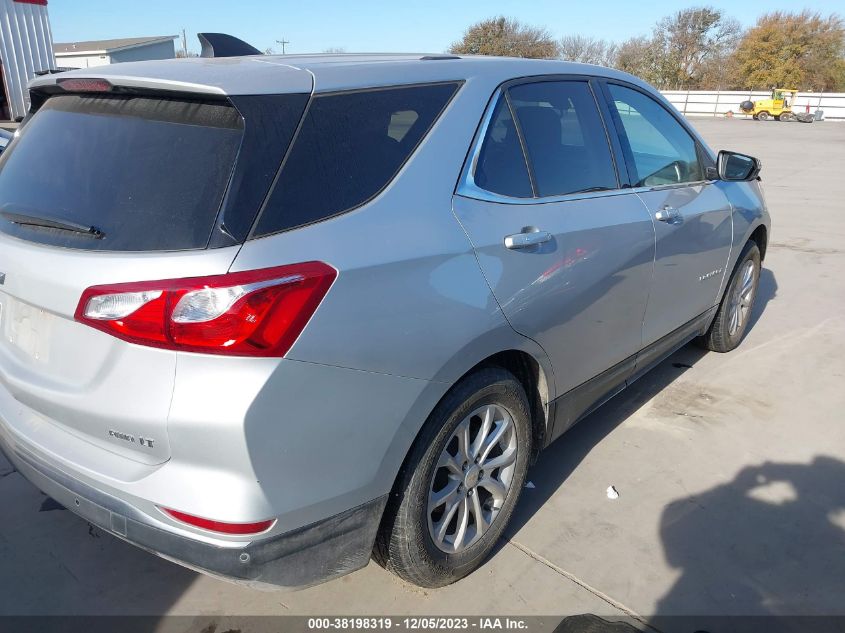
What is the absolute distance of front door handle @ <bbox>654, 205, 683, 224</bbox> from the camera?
324 cm

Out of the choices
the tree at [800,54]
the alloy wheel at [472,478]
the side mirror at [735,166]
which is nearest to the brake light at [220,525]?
the alloy wheel at [472,478]

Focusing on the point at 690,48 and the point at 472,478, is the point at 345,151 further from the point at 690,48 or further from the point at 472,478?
the point at 690,48

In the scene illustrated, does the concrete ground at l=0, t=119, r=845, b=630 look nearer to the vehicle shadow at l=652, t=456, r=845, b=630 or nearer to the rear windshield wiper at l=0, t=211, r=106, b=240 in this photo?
Result: the vehicle shadow at l=652, t=456, r=845, b=630

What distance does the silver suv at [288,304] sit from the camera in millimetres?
1674

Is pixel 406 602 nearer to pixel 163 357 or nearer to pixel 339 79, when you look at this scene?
pixel 163 357

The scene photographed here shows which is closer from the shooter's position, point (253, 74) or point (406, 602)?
point (253, 74)

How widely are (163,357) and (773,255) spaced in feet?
25.3

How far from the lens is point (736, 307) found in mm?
4660

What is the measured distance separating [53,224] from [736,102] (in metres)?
49.8

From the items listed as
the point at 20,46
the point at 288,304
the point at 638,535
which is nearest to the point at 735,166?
the point at 638,535

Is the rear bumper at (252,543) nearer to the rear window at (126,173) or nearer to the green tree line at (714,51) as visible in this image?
the rear window at (126,173)

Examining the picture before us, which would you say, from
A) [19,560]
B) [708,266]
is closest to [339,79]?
[19,560]

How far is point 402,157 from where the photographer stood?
2.09 meters

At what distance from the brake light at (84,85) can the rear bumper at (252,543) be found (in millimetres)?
1177
